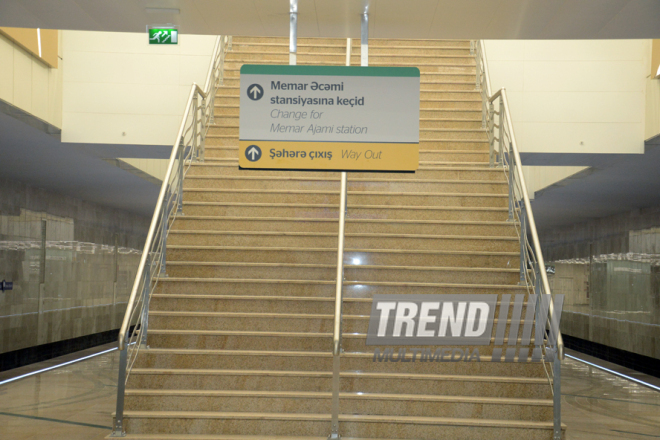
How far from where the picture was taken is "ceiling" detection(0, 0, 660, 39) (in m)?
4.16

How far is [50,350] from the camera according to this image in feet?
34.3

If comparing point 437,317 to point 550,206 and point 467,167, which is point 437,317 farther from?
point 550,206

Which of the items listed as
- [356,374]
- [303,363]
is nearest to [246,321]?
[303,363]

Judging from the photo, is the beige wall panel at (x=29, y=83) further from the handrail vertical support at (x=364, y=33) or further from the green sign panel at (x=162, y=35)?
the handrail vertical support at (x=364, y=33)

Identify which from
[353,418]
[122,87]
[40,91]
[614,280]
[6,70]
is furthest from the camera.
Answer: [614,280]

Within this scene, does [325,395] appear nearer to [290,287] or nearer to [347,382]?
[347,382]

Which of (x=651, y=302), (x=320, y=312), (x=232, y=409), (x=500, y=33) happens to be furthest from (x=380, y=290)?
(x=651, y=302)

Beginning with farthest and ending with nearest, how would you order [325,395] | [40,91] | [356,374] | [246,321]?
[40,91] < [246,321] < [356,374] < [325,395]

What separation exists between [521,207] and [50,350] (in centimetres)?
805

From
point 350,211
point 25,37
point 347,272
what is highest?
point 25,37

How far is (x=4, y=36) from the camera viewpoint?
5.92 meters

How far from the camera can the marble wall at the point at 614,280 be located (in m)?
10.5

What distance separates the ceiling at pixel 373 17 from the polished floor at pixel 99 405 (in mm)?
3187

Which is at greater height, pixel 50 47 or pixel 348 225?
pixel 50 47
